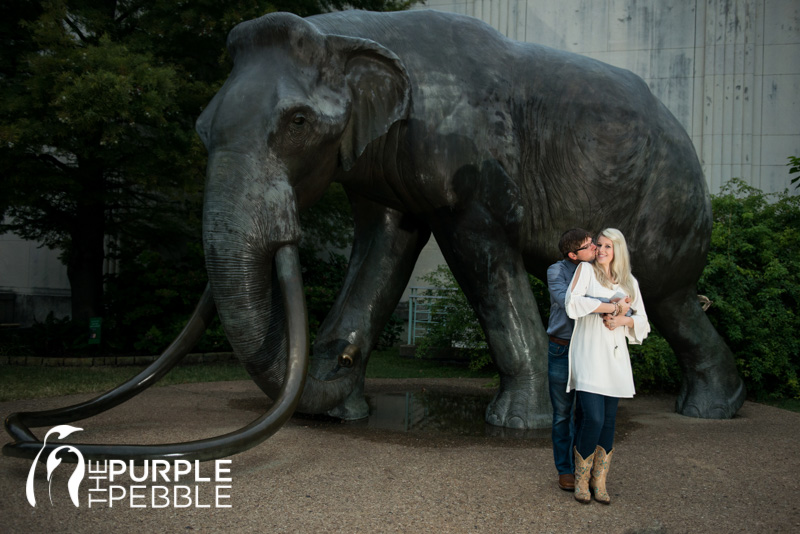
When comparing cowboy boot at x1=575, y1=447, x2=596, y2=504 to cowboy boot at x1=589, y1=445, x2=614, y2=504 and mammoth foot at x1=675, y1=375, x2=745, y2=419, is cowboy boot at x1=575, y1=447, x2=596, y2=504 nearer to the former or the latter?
cowboy boot at x1=589, y1=445, x2=614, y2=504

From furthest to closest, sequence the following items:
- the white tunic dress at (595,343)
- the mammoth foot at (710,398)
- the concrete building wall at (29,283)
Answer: the concrete building wall at (29,283) → the mammoth foot at (710,398) → the white tunic dress at (595,343)

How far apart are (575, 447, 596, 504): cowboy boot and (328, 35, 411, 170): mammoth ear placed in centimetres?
215

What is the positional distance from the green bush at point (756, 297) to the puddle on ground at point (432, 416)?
9.94 ft

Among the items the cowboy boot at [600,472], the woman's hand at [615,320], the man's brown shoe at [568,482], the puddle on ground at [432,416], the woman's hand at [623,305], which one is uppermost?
the woman's hand at [623,305]

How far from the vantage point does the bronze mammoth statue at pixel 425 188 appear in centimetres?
Result: 373

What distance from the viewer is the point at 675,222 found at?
516cm

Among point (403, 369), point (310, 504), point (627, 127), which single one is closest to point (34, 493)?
point (310, 504)

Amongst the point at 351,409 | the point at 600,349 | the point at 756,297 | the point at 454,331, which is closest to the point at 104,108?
the point at 351,409

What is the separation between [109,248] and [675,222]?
Answer: 32.9ft

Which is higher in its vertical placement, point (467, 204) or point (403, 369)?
point (467, 204)

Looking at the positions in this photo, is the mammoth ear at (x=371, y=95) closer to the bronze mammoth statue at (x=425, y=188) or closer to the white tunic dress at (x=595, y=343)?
the bronze mammoth statue at (x=425, y=188)

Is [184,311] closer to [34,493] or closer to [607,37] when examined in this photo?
[34,493]

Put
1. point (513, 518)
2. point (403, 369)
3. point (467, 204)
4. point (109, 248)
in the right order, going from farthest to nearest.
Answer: point (109, 248), point (403, 369), point (467, 204), point (513, 518)

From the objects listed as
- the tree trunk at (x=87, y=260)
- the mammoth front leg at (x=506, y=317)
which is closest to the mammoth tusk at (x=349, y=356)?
the mammoth front leg at (x=506, y=317)
